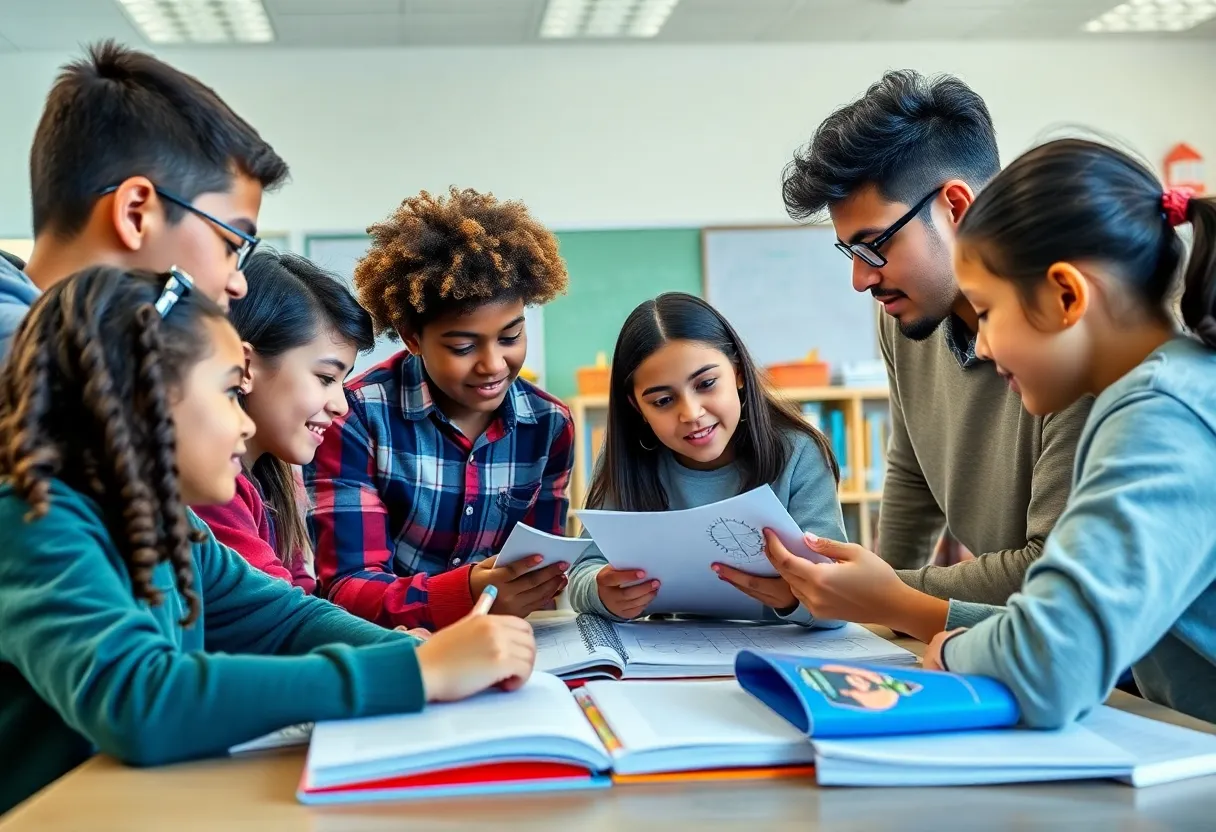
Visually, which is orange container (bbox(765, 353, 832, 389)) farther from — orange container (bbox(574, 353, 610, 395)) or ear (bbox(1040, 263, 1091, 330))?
ear (bbox(1040, 263, 1091, 330))

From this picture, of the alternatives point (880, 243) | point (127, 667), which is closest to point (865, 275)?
point (880, 243)

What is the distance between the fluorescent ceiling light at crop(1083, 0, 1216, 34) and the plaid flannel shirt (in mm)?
3912

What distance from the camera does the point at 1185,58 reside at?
202 inches

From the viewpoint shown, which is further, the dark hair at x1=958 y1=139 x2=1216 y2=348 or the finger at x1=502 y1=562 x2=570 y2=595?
the finger at x1=502 y1=562 x2=570 y2=595

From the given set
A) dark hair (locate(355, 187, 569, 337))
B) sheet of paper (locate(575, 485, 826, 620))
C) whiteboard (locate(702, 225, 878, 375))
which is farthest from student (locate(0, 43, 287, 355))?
whiteboard (locate(702, 225, 878, 375))

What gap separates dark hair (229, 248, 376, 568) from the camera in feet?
5.76

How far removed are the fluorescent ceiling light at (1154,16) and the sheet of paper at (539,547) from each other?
168 inches

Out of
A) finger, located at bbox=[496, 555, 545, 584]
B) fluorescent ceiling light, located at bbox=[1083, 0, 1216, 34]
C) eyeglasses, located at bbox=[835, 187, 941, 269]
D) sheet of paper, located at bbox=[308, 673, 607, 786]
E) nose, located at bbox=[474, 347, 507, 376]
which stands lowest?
sheet of paper, located at bbox=[308, 673, 607, 786]

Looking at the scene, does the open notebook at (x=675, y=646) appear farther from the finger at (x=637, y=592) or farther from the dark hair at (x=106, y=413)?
the dark hair at (x=106, y=413)

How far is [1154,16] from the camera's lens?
482cm

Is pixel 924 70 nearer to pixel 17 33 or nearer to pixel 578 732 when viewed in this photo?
pixel 17 33

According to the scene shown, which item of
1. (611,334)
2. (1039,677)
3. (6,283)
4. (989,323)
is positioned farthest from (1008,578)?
(611,334)

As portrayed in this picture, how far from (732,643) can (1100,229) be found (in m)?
0.63

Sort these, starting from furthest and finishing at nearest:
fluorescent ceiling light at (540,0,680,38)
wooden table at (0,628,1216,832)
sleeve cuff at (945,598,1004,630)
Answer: fluorescent ceiling light at (540,0,680,38), sleeve cuff at (945,598,1004,630), wooden table at (0,628,1216,832)
